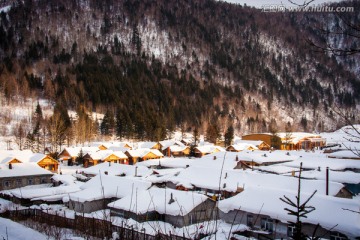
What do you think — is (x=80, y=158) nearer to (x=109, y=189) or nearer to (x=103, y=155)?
(x=103, y=155)

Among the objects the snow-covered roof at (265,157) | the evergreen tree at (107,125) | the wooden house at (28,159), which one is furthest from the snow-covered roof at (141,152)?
the evergreen tree at (107,125)

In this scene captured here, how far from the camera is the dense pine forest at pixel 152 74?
76.6 meters

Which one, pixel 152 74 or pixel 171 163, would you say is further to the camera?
pixel 152 74

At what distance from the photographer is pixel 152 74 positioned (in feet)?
398

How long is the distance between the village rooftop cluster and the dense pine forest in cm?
2431

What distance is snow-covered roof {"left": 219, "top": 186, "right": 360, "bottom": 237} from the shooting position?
13.0m

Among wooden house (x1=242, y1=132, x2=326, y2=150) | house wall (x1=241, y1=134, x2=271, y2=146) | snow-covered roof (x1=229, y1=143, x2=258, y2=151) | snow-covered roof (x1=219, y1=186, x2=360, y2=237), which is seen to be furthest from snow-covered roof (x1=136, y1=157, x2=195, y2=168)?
house wall (x1=241, y1=134, x2=271, y2=146)

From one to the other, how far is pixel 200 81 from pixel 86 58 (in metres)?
42.2

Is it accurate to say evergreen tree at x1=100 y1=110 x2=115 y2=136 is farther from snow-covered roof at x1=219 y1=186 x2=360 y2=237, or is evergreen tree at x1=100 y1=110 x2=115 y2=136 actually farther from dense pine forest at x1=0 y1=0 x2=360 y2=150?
snow-covered roof at x1=219 y1=186 x2=360 y2=237

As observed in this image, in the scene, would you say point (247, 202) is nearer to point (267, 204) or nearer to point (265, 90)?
point (267, 204)

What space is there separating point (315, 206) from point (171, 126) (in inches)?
2561

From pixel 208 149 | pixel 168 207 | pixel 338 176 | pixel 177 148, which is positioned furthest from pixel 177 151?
pixel 168 207

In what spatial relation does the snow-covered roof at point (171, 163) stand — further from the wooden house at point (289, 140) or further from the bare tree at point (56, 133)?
the wooden house at point (289, 140)

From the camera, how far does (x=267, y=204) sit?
15.5m
